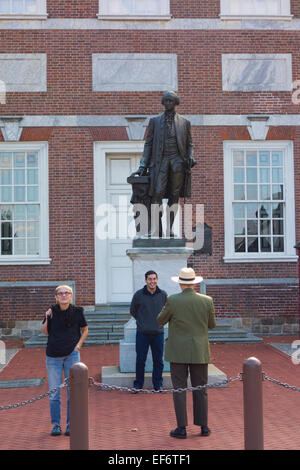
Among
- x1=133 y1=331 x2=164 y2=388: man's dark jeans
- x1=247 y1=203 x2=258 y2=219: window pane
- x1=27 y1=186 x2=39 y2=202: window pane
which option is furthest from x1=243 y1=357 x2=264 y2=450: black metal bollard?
x1=27 y1=186 x2=39 y2=202: window pane

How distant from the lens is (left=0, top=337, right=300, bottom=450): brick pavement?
645 cm

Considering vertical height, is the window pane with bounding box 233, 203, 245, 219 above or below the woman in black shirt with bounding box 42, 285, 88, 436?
above

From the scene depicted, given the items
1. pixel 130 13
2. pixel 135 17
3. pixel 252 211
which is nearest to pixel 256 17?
pixel 135 17

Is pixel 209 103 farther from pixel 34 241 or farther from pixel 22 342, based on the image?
pixel 22 342

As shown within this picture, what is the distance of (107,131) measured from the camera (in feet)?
49.1

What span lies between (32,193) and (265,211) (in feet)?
17.9

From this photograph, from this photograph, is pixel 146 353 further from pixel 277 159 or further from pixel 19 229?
pixel 277 159

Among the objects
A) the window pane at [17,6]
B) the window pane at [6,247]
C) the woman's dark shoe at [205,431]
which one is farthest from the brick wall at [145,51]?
the woman's dark shoe at [205,431]

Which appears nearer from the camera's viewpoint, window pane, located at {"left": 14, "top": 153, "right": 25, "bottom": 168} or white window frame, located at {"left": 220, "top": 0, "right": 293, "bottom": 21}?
window pane, located at {"left": 14, "top": 153, "right": 25, "bottom": 168}

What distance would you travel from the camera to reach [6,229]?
1517cm

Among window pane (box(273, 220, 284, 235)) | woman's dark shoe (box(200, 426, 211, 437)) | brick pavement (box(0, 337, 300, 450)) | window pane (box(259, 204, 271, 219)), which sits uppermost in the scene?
window pane (box(259, 204, 271, 219))

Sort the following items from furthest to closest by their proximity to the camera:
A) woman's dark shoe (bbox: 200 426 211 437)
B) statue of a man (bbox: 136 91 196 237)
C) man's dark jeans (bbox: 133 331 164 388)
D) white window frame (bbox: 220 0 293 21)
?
1. white window frame (bbox: 220 0 293 21)
2. statue of a man (bbox: 136 91 196 237)
3. man's dark jeans (bbox: 133 331 164 388)
4. woman's dark shoe (bbox: 200 426 211 437)

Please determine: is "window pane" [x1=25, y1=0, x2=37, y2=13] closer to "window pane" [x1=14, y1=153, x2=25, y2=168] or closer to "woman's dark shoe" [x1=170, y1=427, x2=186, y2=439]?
"window pane" [x1=14, y1=153, x2=25, y2=168]

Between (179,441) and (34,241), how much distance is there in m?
9.24
